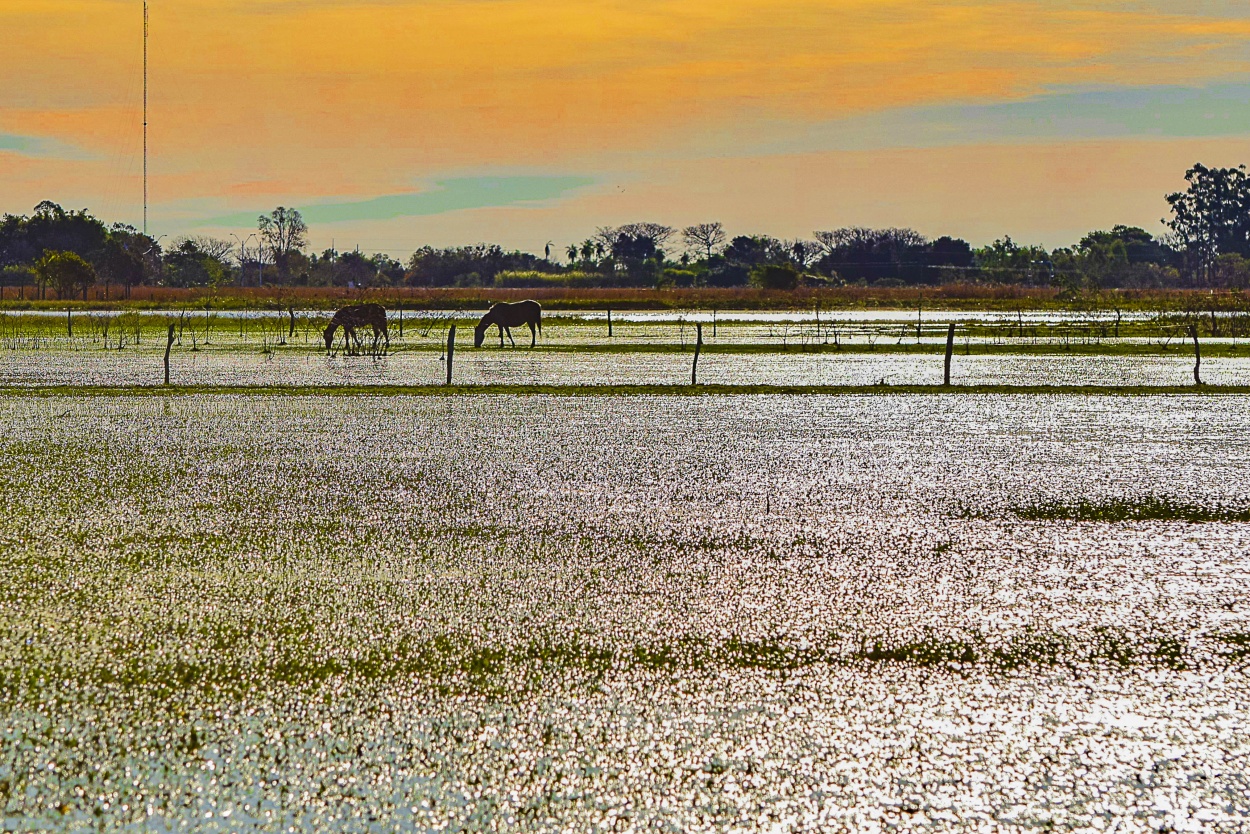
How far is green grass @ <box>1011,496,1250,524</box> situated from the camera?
1438 cm

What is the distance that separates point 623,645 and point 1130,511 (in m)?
7.82

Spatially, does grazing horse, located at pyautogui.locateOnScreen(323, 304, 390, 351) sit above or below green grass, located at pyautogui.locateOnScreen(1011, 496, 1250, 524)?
above

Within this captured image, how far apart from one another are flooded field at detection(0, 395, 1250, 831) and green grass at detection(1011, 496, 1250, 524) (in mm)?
82

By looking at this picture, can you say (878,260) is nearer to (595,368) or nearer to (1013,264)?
(1013,264)

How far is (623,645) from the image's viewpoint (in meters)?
9.19

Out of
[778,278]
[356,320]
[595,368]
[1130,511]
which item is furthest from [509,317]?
[778,278]

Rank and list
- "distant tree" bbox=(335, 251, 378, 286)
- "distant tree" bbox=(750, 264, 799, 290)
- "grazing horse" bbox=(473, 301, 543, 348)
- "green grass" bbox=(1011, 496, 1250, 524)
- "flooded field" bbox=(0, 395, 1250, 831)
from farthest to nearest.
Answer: "distant tree" bbox=(335, 251, 378, 286) < "distant tree" bbox=(750, 264, 799, 290) < "grazing horse" bbox=(473, 301, 543, 348) < "green grass" bbox=(1011, 496, 1250, 524) < "flooded field" bbox=(0, 395, 1250, 831)

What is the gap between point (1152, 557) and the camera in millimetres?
12250

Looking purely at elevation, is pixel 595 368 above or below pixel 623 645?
above

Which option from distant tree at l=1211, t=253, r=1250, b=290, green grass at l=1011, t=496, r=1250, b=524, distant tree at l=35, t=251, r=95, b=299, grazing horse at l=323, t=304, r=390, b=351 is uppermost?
distant tree at l=1211, t=253, r=1250, b=290

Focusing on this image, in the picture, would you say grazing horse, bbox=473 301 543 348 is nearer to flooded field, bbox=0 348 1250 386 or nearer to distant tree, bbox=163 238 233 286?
flooded field, bbox=0 348 1250 386

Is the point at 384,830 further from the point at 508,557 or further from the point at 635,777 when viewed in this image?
the point at 508,557

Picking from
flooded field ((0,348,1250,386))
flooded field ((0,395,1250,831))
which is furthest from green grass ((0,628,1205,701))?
flooded field ((0,348,1250,386))

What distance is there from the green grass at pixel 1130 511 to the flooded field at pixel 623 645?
0.27 feet
